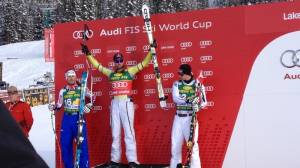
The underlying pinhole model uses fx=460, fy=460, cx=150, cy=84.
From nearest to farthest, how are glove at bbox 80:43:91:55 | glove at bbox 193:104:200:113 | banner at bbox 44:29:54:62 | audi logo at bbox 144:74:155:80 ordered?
glove at bbox 193:104:200:113, audi logo at bbox 144:74:155:80, glove at bbox 80:43:91:55, banner at bbox 44:29:54:62

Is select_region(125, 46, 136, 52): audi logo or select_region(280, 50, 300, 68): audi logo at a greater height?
select_region(125, 46, 136, 52): audi logo

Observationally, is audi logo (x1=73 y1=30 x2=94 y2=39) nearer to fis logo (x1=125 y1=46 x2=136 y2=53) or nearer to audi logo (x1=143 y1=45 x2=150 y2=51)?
fis logo (x1=125 y1=46 x2=136 y2=53)

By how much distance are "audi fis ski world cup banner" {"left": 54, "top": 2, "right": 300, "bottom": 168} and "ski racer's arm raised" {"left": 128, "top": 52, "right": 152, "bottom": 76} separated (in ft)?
0.92

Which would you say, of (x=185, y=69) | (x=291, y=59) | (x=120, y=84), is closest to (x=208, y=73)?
(x=185, y=69)

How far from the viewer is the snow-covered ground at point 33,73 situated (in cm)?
1145

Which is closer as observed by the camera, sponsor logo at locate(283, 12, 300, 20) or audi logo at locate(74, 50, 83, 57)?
sponsor logo at locate(283, 12, 300, 20)

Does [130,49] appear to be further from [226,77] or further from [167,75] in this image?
[226,77]

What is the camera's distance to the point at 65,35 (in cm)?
845

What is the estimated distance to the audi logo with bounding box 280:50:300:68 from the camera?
22.3 ft

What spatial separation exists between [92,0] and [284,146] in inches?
2128

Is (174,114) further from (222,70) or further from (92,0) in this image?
(92,0)

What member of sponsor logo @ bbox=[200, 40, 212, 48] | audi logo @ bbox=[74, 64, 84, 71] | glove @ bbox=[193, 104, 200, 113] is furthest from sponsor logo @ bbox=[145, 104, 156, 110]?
audi logo @ bbox=[74, 64, 84, 71]

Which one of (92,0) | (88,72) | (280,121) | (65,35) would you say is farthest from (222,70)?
(92,0)

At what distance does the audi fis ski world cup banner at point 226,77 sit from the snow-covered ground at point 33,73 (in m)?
2.39
